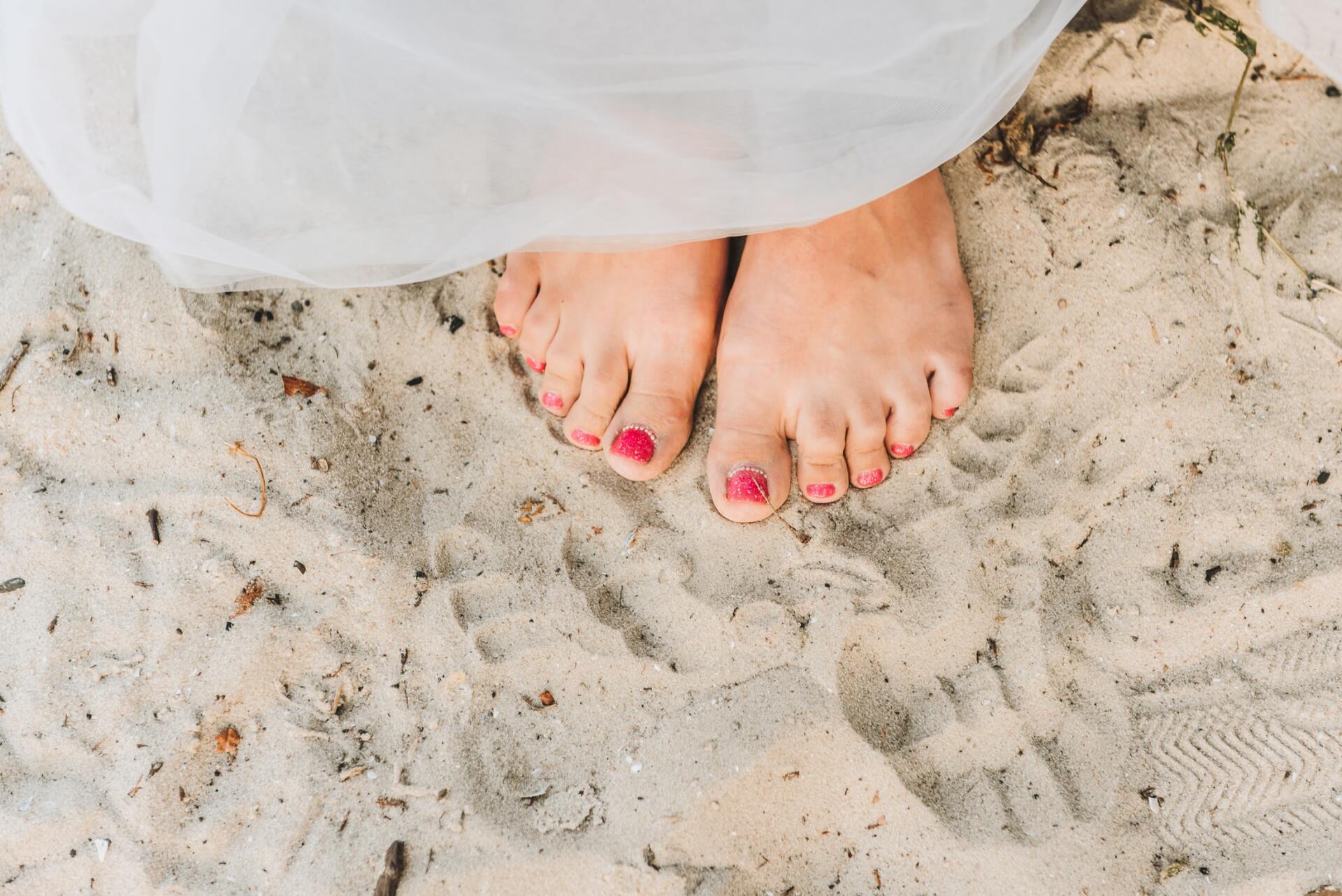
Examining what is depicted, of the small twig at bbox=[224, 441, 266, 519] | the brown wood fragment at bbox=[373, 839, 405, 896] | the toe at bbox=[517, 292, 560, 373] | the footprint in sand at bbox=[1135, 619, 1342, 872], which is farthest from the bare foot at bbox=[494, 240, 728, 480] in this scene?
the footprint in sand at bbox=[1135, 619, 1342, 872]

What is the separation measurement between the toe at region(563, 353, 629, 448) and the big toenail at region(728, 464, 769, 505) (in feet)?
0.67

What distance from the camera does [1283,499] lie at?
1229 mm

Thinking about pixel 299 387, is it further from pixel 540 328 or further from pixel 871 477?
pixel 871 477

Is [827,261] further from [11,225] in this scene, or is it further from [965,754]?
[11,225]

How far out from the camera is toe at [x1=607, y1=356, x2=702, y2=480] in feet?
4.24

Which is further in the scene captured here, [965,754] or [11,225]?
[11,225]

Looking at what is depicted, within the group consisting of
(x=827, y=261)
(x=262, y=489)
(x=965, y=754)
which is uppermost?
(x=827, y=261)

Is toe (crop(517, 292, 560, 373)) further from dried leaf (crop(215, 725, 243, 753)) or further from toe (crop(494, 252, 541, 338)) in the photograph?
dried leaf (crop(215, 725, 243, 753))

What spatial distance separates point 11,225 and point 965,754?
1.56m

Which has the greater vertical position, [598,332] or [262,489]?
[598,332]

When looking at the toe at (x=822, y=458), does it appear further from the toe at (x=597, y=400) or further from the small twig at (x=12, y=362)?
the small twig at (x=12, y=362)

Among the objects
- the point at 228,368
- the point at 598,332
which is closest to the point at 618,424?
the point at 598,332

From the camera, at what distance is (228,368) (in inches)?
51.4

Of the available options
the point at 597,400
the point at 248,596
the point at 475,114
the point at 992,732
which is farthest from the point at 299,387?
the point at 992,732
